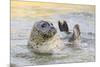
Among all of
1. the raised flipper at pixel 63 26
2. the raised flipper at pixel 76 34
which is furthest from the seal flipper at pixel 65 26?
the raised flipper at pixel 76 34

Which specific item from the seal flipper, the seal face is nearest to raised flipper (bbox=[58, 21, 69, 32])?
the seal flipper

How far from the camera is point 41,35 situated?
2.90 metres

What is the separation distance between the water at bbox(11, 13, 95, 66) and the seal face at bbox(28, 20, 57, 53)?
6cm

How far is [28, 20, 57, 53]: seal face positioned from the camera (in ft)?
9.39

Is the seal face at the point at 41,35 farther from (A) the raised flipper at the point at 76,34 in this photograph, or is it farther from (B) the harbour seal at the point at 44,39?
(A) the raised flipper at the point at 76,34

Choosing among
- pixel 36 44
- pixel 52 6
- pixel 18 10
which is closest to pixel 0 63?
pixel 36 44

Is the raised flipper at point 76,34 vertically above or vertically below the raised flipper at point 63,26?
below

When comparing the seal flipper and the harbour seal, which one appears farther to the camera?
the seal flipper

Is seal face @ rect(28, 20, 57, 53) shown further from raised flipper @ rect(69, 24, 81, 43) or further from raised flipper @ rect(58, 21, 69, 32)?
raised flipper @ rect(69, 24, 81, 43)

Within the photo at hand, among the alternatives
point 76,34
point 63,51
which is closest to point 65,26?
point 76,34

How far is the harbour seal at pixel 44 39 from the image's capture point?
2865 mm

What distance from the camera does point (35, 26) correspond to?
9.46ft

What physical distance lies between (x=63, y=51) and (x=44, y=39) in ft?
1.08
